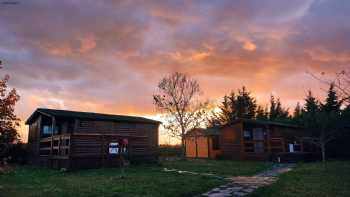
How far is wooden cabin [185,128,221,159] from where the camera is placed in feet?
110

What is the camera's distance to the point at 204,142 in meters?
35.4

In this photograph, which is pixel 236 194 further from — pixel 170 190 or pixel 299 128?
pixel 299 128

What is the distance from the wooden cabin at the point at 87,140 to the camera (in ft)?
53.9

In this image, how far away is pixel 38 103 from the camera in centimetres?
2397

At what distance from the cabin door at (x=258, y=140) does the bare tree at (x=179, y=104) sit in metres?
5.79

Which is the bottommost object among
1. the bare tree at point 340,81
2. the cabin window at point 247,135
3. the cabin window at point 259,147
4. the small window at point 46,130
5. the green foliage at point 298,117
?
the cabin window at point 259,147

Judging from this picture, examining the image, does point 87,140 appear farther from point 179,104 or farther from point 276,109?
point 276,109

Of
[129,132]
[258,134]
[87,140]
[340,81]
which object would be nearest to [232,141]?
[258,134]

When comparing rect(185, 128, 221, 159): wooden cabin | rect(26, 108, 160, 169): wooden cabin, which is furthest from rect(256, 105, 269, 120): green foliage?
rect(26, 108, 160, 169): wooden cabin

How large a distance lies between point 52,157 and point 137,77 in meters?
8.25

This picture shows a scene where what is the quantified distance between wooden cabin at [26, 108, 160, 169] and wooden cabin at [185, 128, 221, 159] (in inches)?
416

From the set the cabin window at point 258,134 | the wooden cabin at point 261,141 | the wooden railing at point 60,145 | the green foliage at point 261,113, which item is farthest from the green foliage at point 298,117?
the wooden railing at point 60,145

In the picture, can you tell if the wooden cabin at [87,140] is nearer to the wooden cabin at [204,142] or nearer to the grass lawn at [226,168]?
the grass lawn at [226,168]

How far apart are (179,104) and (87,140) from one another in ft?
49.4
